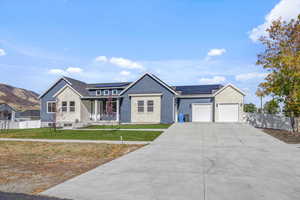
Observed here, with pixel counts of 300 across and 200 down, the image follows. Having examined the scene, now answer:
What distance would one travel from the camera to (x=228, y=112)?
26.7 meters

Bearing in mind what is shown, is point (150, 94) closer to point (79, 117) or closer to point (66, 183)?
point (79, 117)

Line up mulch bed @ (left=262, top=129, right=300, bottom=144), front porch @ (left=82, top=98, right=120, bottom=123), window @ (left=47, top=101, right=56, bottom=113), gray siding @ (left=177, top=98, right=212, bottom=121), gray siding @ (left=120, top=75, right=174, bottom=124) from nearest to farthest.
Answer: mulch bed @ (left=262, top=129, right=300, bottom=144) → gray siding @ (left=120, top=75, right=174, bottom=124) → gray siding @ (left=177, top=98, right=212, bottom=121) → front porch @ (left=82, top=98, right=120, bottom=123) → window @ (left=47, top=101, right=56, bottom=113)

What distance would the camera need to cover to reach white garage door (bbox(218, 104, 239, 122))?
87.2 feet

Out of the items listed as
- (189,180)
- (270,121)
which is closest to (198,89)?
(270,121)

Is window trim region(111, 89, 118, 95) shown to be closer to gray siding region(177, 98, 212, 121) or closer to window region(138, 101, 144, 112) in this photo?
window region(138, 101, 144, 112)

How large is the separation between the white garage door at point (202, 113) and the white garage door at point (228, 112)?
133cm

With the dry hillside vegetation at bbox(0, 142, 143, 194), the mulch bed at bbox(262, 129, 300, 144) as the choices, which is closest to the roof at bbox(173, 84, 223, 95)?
the mulch bed at bbox(262, 129, 300, 144)

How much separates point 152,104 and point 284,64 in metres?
14.2

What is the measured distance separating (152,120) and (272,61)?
46.2 feet

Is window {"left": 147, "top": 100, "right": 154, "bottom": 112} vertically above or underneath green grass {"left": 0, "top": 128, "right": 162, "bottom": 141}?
above

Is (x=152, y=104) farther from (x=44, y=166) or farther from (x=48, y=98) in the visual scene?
(x=44, y=166)

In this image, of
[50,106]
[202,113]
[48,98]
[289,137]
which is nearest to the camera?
[289,137]

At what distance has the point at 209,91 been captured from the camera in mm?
28766

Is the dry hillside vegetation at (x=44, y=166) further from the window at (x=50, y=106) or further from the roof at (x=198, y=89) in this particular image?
the window at (x=50, y=106)
